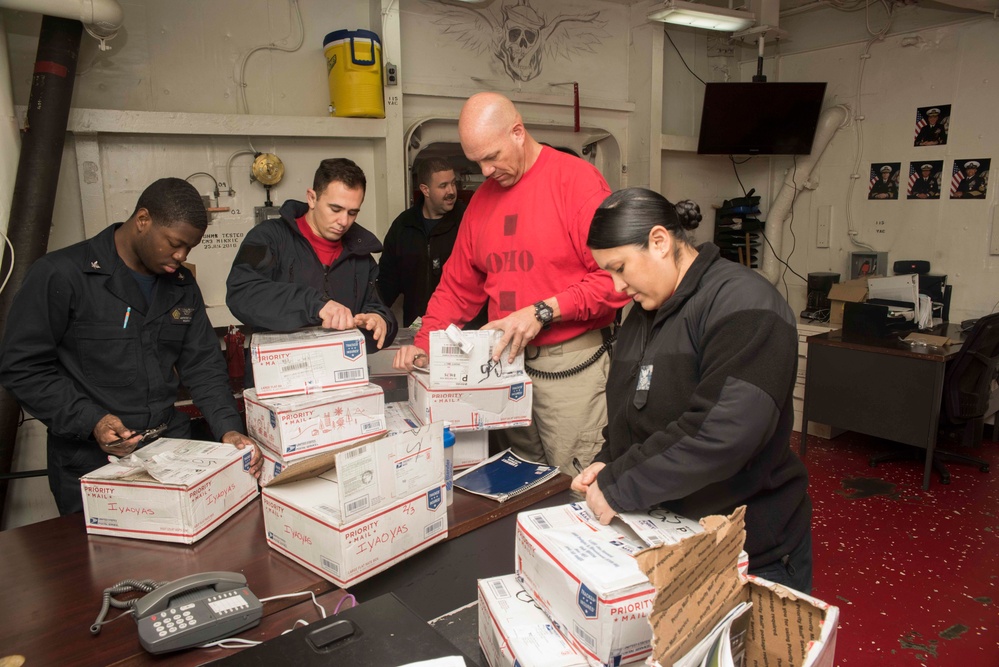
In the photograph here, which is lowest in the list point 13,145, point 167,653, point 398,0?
point 167,653

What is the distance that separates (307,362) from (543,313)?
68 centimetres

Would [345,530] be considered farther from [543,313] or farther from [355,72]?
[355,72]

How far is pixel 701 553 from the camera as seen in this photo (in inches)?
33.4

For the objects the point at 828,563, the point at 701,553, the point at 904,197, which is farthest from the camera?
the point at 904,197

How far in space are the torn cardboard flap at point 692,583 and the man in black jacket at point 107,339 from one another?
121 cm

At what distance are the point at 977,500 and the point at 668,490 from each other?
329 cm

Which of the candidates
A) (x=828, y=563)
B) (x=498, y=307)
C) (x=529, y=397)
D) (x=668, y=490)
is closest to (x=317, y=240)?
(x=498, y=307)

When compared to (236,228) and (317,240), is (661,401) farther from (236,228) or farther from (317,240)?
(236,228)

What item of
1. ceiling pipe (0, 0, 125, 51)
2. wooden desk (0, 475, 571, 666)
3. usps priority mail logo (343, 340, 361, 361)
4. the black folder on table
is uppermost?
ceiling pipe (0, 0, 125, 51)

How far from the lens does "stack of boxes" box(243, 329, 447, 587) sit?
1316 mm

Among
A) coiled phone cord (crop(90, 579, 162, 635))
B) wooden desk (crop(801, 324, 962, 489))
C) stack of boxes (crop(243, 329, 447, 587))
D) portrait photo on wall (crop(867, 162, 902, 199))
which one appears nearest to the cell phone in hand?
stack of boxes (crop(243, 329, 447, 587))

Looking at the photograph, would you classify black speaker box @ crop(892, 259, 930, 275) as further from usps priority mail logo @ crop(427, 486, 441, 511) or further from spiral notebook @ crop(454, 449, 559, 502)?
usps priority mail logo @ crop(427, 486, 441, 511)

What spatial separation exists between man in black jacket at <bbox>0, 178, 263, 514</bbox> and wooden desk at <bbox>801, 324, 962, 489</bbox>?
351 cm

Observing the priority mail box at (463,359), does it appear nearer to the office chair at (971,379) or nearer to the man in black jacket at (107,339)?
the man in black jacket at (107,339)
